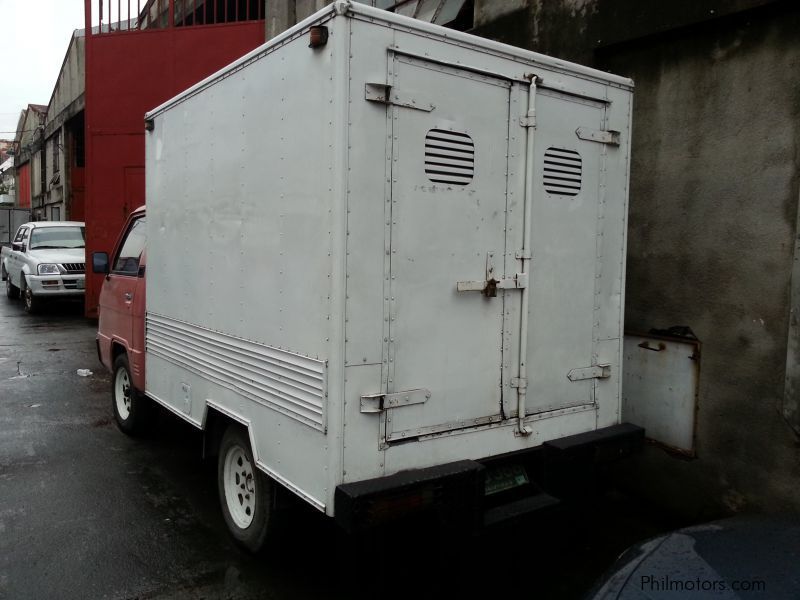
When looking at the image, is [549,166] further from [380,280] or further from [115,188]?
[115,188]

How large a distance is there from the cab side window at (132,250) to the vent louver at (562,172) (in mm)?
3752

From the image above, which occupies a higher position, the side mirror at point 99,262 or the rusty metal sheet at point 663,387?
the side mirror at point 99,262

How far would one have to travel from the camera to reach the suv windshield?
1546 cm

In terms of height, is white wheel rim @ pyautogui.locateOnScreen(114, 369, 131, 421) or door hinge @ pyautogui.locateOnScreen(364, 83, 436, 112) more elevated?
door hinge @ pyautogui.locateOnScreen(364, 83, 436, 112)

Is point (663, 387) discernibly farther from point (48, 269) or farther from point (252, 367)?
point (48, 269)

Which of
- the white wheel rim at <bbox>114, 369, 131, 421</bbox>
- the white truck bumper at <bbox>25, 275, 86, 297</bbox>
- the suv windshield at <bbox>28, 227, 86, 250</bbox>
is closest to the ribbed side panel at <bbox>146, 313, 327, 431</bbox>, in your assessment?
the white wheel rim at <bbox>114, 369, 131, 421</bbox>

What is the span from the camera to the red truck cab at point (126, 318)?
563cm

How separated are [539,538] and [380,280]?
88.2 inches

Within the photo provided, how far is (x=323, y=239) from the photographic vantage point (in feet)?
10.0

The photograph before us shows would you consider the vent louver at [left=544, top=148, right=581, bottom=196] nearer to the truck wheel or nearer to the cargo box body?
the cargo box body

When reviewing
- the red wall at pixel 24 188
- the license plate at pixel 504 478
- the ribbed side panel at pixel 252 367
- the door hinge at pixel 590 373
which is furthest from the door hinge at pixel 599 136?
the red wall at pixel 24 188

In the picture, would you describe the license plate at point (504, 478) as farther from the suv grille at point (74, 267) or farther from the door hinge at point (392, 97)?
the suv grille at point (74, 267)

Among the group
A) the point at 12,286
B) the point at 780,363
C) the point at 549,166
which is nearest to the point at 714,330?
the point at 780,363

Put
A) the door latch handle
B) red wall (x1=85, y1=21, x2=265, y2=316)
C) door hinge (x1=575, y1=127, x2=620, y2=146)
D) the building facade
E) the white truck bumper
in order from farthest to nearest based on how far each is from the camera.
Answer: the building facade
the white truck bumper
red wall (x1=85, y1=21, x2=265, y2=316)
door hinge (x1=575, y1=127, x2=620, y2=146)
the door latch handle
